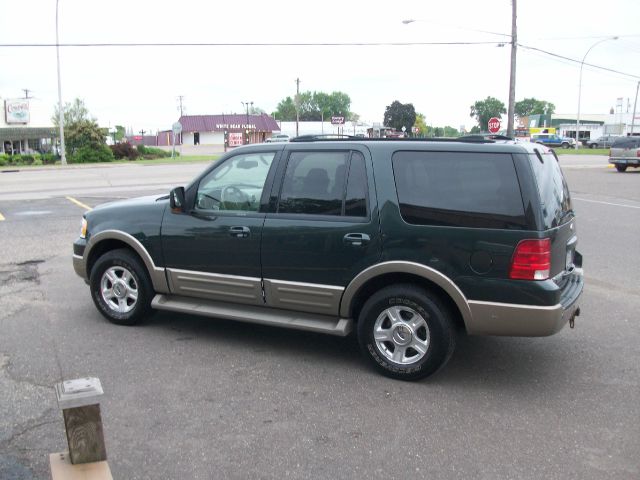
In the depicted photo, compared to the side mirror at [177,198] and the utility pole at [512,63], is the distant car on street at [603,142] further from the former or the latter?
the side mirror at [177,198]

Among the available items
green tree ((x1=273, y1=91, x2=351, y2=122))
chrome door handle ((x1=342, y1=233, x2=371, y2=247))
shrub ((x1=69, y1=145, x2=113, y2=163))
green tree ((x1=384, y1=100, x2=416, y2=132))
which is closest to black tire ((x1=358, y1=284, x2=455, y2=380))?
chrome door handle ((x1=342, y1=233, x2=371, y2=247))

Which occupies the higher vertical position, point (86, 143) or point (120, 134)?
point (120, 134)

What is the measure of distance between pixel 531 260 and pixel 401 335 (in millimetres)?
1104

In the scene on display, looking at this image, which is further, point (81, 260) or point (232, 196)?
point (81, 260)

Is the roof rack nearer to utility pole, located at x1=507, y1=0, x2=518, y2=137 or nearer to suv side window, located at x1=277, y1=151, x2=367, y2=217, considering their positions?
suv side window, located at x1=277, y1=151, x2=367, y2=217

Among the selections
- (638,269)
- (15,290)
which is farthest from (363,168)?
(638,269)

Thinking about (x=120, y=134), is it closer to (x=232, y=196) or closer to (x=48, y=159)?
(x=48, y=159)

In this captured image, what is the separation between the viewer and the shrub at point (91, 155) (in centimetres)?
4716

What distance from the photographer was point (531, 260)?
14.2 ft

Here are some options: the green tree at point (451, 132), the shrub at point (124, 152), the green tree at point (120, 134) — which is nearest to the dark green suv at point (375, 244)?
the shrub at point (124, 152)

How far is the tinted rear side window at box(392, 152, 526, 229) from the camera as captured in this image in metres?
4.43

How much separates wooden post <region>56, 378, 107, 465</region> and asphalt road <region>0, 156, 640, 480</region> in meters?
0.51

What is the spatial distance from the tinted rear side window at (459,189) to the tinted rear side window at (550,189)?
7.0 inches

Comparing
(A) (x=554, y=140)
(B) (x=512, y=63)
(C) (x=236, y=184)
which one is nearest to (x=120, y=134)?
(A) (x=554, y=140)
